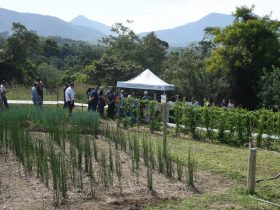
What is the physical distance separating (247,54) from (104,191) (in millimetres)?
16726

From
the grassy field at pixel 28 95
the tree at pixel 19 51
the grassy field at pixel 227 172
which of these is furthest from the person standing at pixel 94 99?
the tree at pixel 19 51

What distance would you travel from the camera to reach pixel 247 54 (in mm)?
21266

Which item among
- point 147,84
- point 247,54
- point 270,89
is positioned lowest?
point 270,89

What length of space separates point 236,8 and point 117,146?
15842 millimetres

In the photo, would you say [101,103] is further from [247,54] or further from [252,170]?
[252,170]

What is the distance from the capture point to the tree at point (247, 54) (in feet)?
70.0

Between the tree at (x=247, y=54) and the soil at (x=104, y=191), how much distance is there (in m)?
15.0

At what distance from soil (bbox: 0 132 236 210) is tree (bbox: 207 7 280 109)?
15.0 m

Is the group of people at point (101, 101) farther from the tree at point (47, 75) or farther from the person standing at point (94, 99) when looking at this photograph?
the tree at point (47, 75)

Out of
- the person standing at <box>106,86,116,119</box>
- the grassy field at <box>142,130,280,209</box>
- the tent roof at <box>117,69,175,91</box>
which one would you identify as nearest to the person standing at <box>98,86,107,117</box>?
the person standing at <box>106,86,116,119</box>

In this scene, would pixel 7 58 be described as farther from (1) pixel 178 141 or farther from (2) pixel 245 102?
(1) pixel 178 141

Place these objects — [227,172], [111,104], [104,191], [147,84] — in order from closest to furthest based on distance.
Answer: [104,191]
[227,172]
[111,104]
[147,84]

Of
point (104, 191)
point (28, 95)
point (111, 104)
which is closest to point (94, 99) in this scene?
point (111, 104)

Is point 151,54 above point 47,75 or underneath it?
above
